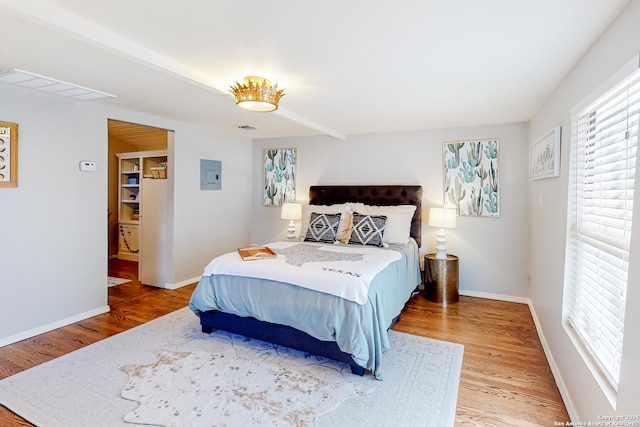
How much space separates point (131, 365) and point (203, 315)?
66cm

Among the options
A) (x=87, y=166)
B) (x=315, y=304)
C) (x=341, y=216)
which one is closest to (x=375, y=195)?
(x=341, y=216)

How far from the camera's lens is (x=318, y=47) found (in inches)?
79.1

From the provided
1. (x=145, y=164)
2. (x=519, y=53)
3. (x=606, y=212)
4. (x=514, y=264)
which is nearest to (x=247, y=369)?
(x=606, y=212)

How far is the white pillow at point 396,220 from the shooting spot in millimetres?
3834

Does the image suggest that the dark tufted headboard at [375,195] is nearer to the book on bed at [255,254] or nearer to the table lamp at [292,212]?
the table lamp at [292,212]

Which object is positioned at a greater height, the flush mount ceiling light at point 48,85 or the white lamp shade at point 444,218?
the flush mount ceiling light at point 48,85

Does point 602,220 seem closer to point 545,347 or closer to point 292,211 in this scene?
point 545,347

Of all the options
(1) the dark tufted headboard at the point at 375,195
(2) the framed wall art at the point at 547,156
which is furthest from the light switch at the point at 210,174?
(2) the framed wall art at the point at 547,156

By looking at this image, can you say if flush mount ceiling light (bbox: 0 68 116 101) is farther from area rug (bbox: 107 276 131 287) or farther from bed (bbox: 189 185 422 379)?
area rug (bbox: 107 276 131 287)

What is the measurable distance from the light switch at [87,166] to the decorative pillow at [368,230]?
2.80 metres

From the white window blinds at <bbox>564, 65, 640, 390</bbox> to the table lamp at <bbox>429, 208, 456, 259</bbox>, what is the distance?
69.6 inches

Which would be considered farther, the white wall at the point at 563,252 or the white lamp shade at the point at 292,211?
the white lamp shade at the point at 292,211

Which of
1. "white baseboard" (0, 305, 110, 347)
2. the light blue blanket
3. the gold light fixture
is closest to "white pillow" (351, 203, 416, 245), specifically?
the light blue blanket

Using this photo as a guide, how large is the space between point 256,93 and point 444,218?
260 cm
